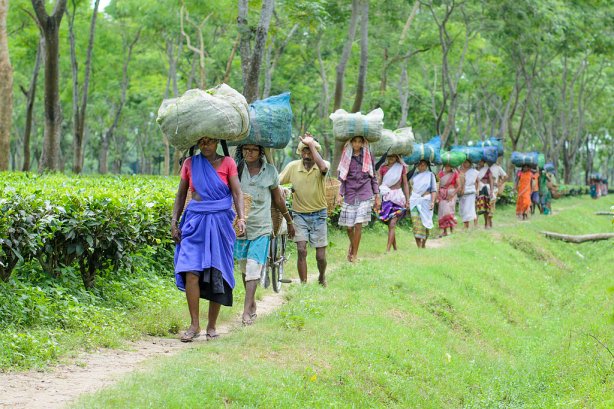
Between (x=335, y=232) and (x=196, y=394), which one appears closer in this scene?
(x=196, y=394)

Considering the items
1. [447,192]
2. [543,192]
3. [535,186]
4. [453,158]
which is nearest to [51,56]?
[447,192]

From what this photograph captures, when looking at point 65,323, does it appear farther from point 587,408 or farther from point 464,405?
point 587,408

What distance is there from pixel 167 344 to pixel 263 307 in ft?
6.90

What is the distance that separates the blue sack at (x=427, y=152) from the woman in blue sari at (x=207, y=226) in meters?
8.82

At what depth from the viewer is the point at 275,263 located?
10.2 m

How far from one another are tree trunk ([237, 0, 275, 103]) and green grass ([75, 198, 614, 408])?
304 cm

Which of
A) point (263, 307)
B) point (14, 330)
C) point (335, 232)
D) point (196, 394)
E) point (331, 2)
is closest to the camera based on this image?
point (196, 394)

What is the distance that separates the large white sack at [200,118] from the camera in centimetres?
725

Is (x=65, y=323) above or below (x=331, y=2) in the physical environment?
below

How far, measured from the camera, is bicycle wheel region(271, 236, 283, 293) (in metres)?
10.0

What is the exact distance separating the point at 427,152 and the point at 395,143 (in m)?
1.71

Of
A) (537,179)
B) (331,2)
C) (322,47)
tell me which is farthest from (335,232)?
(322,47)

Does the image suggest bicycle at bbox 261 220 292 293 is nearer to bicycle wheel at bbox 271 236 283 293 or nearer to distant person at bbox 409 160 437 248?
bicycle wheel at bbox 271 236 283 293

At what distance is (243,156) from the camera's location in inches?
333
